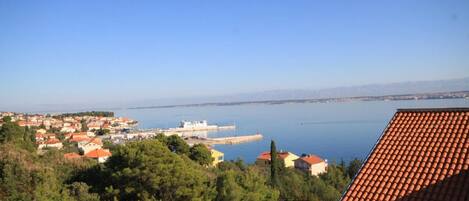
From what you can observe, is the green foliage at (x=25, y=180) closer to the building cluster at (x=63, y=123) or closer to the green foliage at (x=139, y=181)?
the green foliage at (x=139, y=181)

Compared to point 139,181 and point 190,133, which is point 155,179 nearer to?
point 139,181

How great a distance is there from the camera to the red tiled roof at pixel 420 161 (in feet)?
13.7

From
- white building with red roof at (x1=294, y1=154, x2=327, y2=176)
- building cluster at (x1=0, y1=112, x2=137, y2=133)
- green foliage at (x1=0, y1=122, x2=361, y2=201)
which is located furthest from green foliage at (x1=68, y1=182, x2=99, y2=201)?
building cluster at (x1=0, y1=112, x2=137, y2=133)

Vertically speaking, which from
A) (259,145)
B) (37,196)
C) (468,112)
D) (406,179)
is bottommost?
(259,145)

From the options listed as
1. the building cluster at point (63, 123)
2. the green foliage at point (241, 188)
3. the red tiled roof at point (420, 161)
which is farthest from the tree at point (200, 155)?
the building cluster at point (63, 123)

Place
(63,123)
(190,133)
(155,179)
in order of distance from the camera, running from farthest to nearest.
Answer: (190,133)
(63,123)
(155,179)

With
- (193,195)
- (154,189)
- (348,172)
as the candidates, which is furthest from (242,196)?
(348,172)

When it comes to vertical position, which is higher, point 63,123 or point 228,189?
point 228,189

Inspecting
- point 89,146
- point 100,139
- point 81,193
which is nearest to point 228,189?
point 81,193

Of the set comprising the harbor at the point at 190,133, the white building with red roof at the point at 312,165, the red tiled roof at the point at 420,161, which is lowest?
the harbor at the point at 190,133

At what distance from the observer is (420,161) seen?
4602mm

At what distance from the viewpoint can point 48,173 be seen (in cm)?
1317

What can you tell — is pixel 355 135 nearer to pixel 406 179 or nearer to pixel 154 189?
pixel 154 189

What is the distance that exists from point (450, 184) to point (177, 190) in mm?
8986
